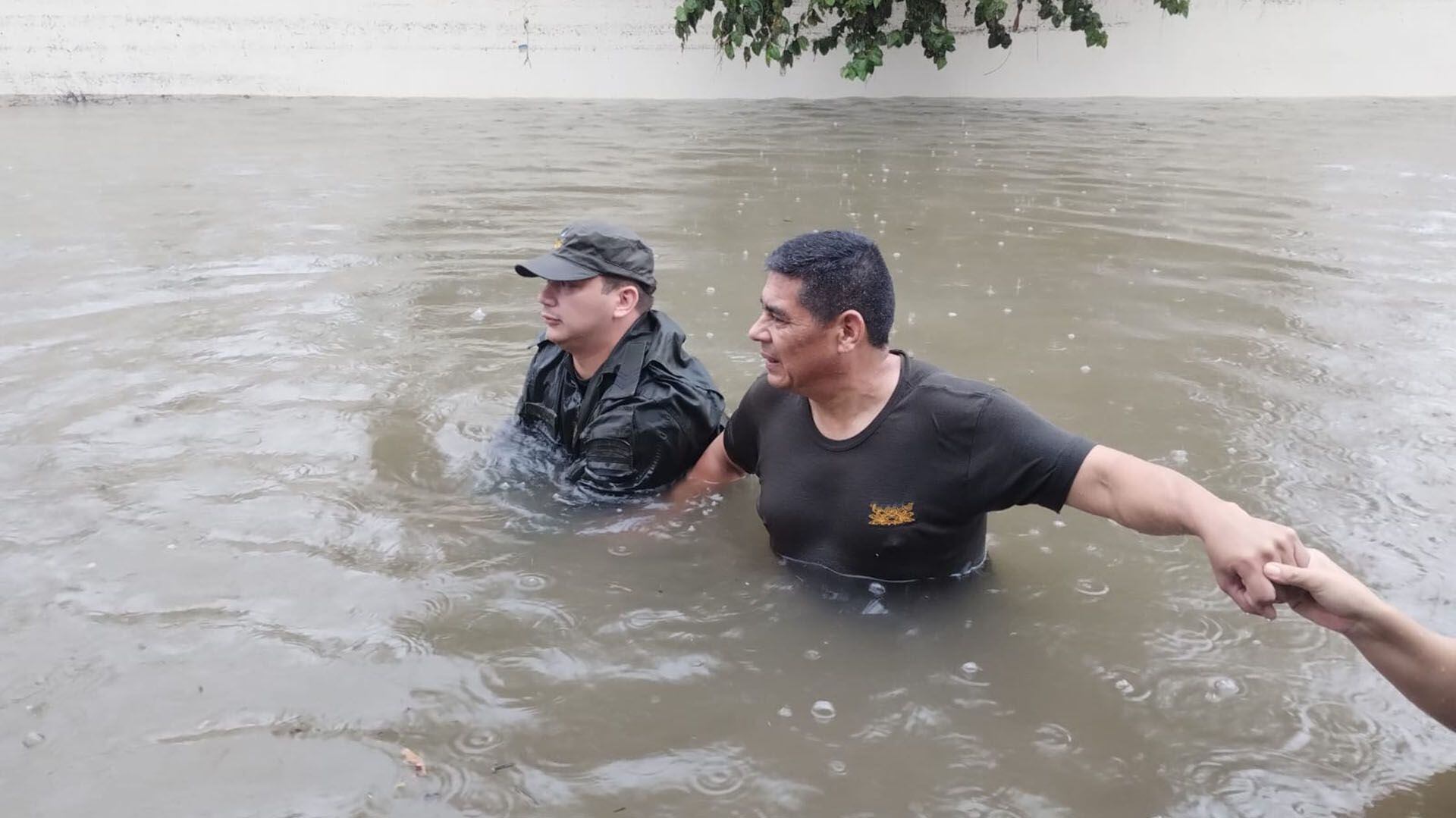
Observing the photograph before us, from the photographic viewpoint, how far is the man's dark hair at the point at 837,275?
3.24 meters

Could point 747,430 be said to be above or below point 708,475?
above

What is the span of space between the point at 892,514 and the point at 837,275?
0.73 meters

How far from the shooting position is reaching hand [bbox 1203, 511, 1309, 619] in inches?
99.3

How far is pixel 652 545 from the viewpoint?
3998 mm

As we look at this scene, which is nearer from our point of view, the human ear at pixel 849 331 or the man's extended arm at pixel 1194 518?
the man's extended arm at pixel 1194 518

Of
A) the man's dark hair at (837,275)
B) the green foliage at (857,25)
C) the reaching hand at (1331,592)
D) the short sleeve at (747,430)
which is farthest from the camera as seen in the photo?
the green foliage at (857,25)

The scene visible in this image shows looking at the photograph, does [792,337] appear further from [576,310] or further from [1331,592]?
[1331,592]

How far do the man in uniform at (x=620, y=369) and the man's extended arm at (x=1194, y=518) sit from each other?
5.41ft

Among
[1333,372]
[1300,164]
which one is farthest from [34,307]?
[1300,164]

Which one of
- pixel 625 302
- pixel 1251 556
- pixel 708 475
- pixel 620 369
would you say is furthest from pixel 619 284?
pixel 1251 556

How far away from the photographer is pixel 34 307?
638 cm

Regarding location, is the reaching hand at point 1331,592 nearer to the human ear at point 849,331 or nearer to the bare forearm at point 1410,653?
the bare forearm at point 1410,653

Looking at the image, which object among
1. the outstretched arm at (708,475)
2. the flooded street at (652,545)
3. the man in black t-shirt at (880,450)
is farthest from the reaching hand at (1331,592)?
the outstretched arm at (708,475)

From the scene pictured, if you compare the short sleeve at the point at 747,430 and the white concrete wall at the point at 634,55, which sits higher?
the white concrete wall at the point at 634,55
